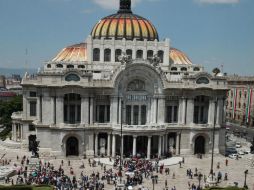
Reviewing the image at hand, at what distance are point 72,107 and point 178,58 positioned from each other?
25.5 metres

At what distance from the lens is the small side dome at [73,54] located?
7388 centimetres

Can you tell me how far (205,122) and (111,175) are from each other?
24132 mm

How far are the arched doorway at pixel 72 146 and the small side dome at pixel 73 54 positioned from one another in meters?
16.5

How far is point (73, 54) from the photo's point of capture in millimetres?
74688

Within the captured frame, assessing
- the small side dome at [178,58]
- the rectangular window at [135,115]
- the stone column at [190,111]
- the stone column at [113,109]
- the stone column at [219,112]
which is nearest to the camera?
the stone column at [113,109]

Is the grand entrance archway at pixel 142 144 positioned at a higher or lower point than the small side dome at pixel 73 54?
lower

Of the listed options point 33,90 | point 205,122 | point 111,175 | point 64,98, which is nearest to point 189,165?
point 205,122

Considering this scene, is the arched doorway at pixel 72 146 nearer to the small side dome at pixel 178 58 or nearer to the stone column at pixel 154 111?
the stone column at pixel 154 111

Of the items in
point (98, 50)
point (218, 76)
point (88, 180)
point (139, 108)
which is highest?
point (98, 50)

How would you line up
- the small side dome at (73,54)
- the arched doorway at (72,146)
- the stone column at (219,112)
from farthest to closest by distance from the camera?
the small side dome at (73,54)
the stone column at (219,112)
the arched doorway at (72,146)

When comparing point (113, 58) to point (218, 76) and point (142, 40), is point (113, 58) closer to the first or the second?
point (142, 40)

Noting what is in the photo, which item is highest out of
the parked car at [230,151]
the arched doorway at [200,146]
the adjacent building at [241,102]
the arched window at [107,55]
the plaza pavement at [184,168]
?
the arched window at [107,55]

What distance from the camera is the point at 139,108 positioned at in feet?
219

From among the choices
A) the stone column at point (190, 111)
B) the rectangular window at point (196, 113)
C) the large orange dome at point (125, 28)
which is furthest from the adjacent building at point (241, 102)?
the stone column at point (190, 111)
